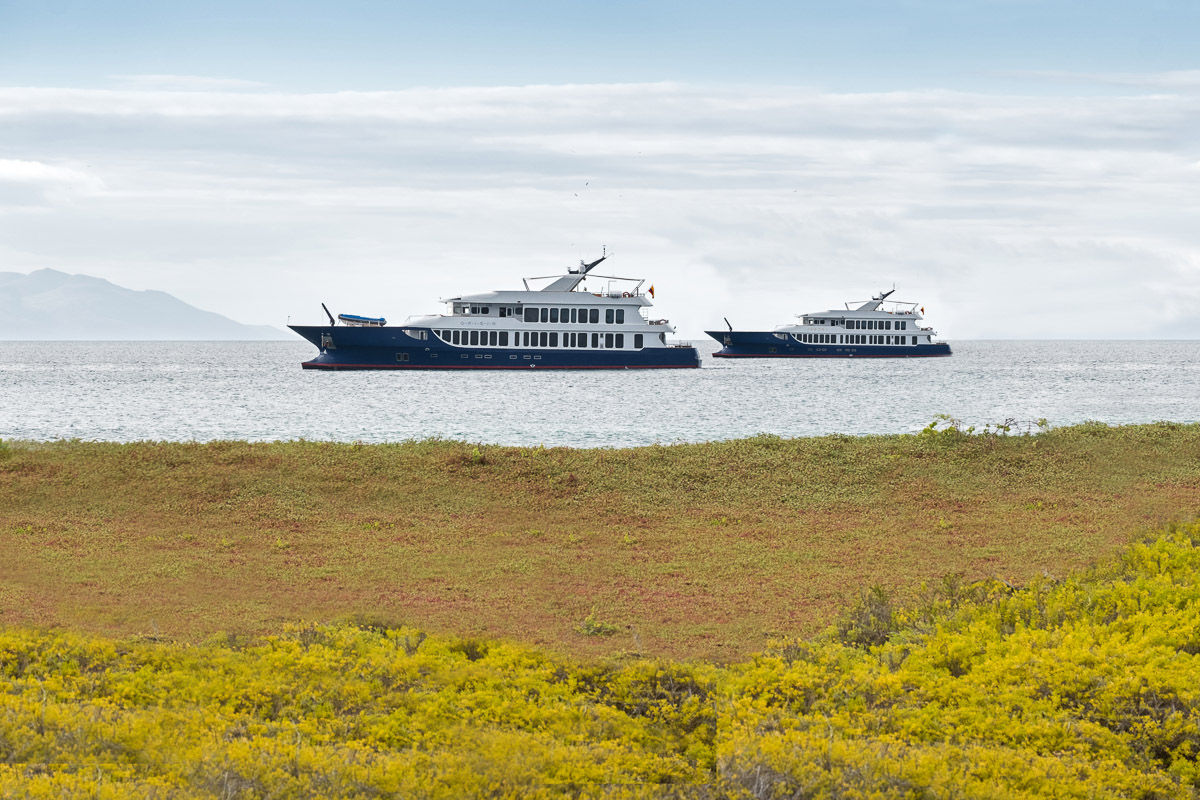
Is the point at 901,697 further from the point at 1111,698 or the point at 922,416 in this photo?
the point at 922,416

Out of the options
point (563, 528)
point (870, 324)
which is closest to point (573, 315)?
point (870, 324)

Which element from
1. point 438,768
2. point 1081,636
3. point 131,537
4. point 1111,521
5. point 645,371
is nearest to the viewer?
point 438,768

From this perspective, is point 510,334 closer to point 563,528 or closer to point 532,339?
point 532,339

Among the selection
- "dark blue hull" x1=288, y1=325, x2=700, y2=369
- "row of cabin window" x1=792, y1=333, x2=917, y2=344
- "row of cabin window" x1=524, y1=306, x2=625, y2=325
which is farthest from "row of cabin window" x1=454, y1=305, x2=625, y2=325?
"row of cabin window" x1=792, y1=333, x2=917, y2=344

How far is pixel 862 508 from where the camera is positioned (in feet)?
54.0

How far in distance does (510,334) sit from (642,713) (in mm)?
60352

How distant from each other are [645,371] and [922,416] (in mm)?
33022

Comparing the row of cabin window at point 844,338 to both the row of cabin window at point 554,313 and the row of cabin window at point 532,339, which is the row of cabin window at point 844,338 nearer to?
the row of cabin window at point 532,339

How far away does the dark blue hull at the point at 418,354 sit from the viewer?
64750mm

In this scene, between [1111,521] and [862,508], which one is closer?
[1111,521]

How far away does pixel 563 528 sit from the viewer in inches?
603

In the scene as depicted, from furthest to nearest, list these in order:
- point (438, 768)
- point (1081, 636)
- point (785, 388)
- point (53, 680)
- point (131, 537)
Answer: point (785, 388), point (131, 537), point (1081, 636), point (53, 680), point (438, 768)

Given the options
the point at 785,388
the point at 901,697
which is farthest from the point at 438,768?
the point at 785,388

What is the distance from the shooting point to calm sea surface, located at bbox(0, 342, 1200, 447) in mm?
34406
